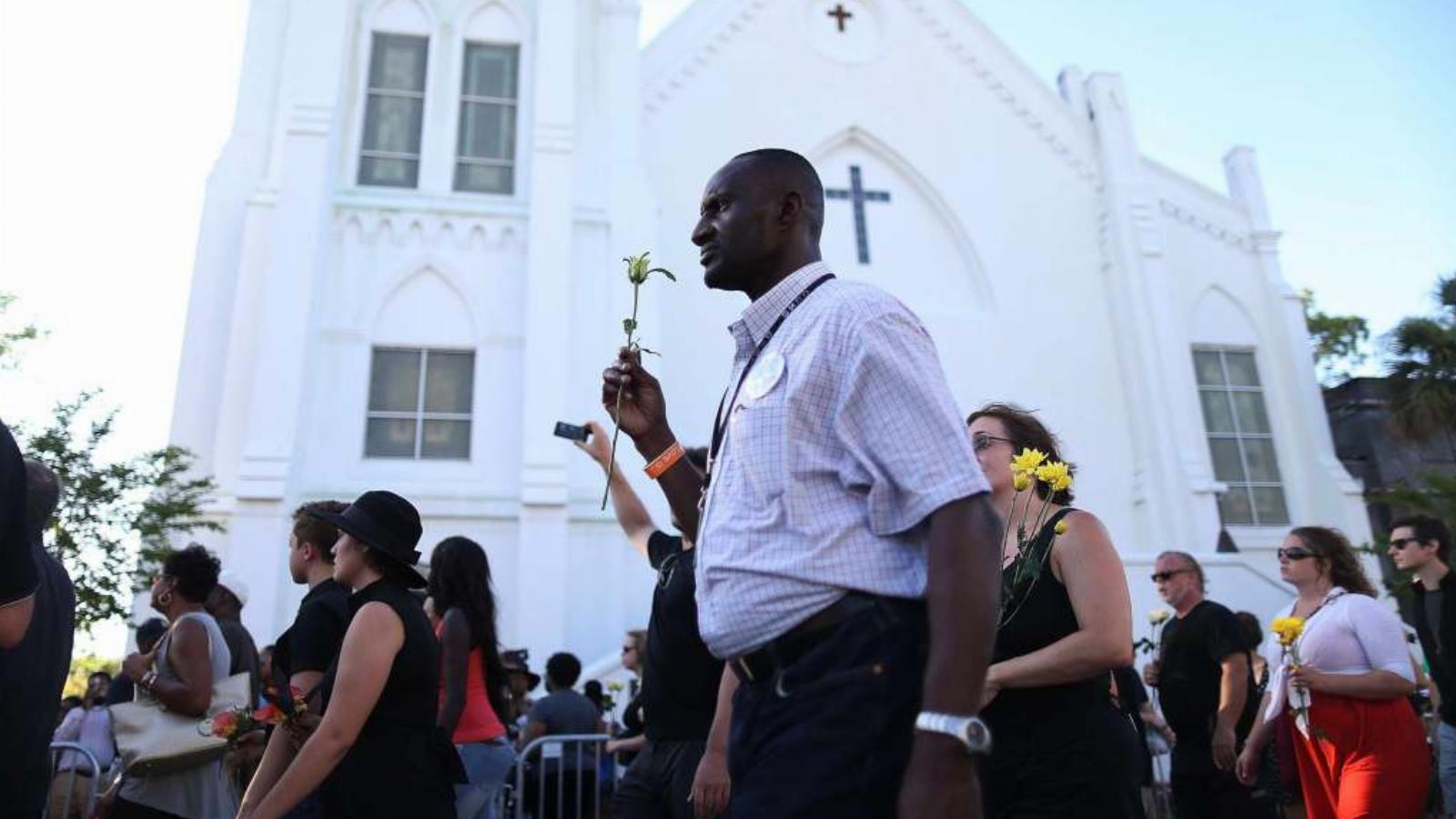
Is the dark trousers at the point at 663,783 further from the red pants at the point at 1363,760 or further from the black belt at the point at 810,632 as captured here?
the red pants at the point at 1363,760

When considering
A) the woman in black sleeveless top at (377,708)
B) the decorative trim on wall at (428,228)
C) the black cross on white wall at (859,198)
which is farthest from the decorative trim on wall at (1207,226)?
the woman in black sleeveless top at (377,708)

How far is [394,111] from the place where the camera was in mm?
16438

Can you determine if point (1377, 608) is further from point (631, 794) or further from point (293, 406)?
point (293, 406)

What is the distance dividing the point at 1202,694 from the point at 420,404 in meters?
11.9

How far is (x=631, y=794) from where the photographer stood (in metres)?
3.84

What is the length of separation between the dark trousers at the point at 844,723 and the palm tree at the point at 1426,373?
66.4 feet

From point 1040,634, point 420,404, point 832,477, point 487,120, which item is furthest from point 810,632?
point 487,120

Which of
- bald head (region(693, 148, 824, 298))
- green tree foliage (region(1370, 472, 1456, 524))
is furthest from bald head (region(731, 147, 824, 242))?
green tree foliage (region(1370, 472, 1456, 524))

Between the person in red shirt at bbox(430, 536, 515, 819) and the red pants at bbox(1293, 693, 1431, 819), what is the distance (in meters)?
3.50

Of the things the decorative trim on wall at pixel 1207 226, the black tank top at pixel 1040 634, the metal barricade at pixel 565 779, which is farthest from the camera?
the decorative trim on wall at pixel 1207 226

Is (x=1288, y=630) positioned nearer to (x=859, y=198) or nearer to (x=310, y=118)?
(x=310, y=118)

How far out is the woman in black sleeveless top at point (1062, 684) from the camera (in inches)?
117

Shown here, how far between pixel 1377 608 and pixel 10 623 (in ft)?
16.4

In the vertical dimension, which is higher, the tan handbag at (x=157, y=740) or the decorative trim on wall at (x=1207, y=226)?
the decorative trim on wall at (x=1207, y=226)
